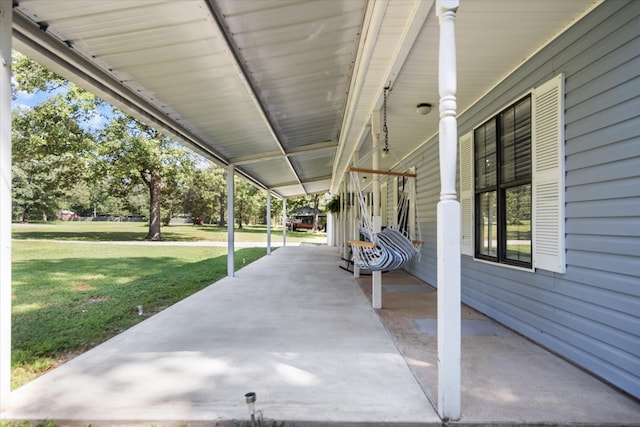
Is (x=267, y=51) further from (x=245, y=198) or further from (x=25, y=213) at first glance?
(x=25, y=213)

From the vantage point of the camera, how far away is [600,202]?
2.51 meters

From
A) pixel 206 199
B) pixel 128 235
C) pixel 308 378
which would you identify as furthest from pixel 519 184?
pixel 206 199

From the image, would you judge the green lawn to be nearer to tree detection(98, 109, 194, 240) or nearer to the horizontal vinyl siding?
tree detection(98, 109, 194, 240)

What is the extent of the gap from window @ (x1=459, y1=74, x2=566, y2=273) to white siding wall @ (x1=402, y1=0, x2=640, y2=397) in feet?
0.32

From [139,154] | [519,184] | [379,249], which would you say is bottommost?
[379,249]

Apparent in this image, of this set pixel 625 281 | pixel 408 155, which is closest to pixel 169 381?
pixel 625 281

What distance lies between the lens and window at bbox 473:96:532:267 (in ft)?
11.3

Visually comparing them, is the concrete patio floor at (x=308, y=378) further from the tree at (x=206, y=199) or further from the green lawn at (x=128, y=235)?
the tree at (x=206, y=199)

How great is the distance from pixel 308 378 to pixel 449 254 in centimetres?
133

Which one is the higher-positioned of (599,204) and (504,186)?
(504,186)

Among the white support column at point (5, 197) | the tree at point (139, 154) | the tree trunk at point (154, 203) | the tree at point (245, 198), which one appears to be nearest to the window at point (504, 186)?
the white support column at point (5, 197)

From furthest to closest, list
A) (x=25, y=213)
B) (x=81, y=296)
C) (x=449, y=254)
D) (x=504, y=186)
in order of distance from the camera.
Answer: (x=25, y=213) → (x=81, y=296) → (x=504, y=186) → (x=449, y=254)

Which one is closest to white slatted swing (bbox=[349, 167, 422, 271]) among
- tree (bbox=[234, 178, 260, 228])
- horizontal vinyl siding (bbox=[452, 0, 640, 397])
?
horizontal vinyl siding (bbox=[452, 0, 640, 397])

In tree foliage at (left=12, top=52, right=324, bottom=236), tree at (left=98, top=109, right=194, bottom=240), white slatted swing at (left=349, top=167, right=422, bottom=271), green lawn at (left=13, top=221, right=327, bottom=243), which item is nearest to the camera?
white slatted swing at (left=349, top=167, right=422, bottom=271)
